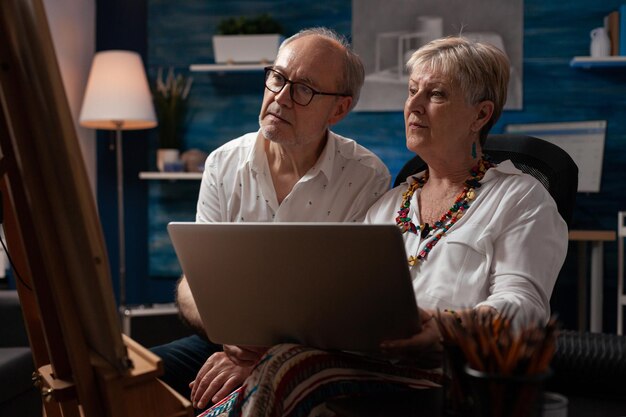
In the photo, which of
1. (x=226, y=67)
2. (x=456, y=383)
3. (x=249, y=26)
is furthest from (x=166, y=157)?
(x=456, y=383)

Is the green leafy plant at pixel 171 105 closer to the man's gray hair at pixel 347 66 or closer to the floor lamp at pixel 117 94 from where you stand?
the floor lamp at pixel 117 94

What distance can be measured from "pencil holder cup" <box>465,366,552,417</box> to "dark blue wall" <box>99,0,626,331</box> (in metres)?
3.23

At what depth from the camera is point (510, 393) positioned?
0.82m

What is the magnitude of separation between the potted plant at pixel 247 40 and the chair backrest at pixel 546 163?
2432 millimetres

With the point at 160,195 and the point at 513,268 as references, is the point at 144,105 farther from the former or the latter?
the point at 513,268

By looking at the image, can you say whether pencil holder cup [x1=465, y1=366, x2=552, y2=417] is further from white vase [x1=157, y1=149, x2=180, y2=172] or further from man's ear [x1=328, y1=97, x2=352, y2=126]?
white vase [x1=157, y1=149, x2=180, y2=172]

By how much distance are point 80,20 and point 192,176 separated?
3.80ft

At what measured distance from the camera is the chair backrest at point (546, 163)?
171cm

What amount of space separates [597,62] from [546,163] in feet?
7.77

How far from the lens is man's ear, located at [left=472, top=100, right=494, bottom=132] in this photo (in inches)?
65.3

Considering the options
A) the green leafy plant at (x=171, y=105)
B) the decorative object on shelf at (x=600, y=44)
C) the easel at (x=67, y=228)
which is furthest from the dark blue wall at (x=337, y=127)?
the easel at (x=67, y=228)

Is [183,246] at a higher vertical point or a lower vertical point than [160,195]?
higher

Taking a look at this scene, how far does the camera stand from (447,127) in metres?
1.63

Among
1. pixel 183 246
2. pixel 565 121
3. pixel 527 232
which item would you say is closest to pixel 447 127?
pixel 527 232
